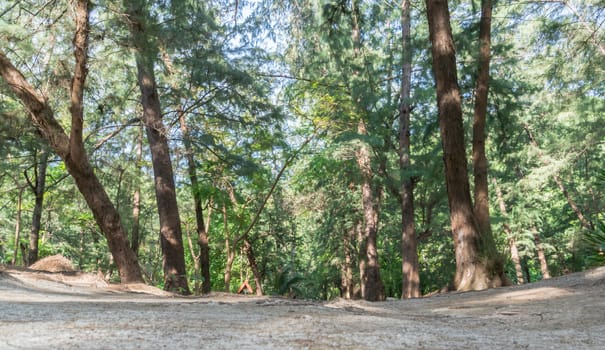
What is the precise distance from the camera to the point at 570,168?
17688mm

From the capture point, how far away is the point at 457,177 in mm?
7352

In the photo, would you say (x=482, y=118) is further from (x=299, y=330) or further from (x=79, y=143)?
(x=299, y=330)

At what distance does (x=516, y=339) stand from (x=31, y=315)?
3057 mm

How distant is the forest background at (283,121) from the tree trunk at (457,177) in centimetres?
11

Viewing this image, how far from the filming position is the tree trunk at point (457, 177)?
7031mm

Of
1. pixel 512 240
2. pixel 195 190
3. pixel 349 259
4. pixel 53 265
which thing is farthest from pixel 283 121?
pixel 512 240

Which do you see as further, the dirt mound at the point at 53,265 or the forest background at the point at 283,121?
the dirt mound at the point at 53,265

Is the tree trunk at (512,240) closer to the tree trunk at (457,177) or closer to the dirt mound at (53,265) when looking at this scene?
the tree trunk at (457,177)

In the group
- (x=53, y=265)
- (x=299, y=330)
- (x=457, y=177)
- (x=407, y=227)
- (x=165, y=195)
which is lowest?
(x=299, y=330)

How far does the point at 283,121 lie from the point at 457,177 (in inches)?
201

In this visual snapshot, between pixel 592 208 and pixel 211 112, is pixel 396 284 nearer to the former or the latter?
pixel 592 208

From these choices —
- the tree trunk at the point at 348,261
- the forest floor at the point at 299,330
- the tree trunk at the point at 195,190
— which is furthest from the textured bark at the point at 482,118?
the tree trunk at the point at 348,261

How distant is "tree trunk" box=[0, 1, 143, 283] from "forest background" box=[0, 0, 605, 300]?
2cm

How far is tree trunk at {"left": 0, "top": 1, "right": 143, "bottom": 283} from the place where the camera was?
21.6 feet
